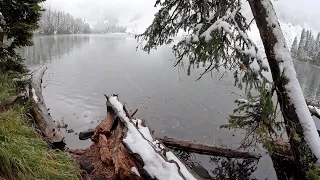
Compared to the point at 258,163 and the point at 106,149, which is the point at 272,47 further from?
the point at 258,163

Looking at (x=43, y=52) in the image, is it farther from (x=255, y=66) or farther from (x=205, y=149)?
(x=255, y=66)

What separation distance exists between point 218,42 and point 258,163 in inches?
236

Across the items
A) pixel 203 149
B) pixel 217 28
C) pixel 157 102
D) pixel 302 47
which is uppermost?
pixel 217 28

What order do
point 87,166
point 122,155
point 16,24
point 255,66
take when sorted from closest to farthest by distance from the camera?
point 255,66 → point 122,155 → point 87,166 → point 16,24

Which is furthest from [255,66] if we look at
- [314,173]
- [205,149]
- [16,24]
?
[16,24]

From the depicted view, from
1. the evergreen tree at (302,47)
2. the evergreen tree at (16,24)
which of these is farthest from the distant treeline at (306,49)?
the evergreen tree at (16,24)

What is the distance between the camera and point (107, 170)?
6.03m

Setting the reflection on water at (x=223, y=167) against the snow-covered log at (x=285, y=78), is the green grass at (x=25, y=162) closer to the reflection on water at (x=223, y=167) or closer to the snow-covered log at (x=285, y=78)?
the snow-covered log at (x=285, y=78)

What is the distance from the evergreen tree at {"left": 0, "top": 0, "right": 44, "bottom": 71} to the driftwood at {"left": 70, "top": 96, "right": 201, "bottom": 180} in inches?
225

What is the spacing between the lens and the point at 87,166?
20.4 feet

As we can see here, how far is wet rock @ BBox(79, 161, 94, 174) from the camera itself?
6.05 meters

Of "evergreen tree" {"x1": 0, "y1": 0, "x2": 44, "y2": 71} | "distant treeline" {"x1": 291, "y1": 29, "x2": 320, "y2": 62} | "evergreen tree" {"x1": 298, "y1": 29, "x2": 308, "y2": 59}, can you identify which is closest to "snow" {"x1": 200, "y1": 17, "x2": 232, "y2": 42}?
"evergreen tree" {"x1": 0, "y1": 0, "x2": 44, "y2": 71}

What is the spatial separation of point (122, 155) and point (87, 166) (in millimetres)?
1252

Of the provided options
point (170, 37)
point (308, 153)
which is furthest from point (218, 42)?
point (308, 153)
